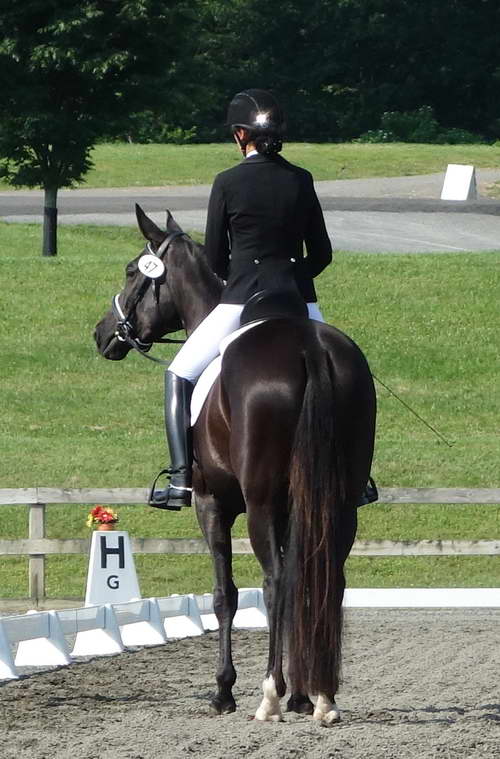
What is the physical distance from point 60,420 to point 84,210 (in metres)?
14.0

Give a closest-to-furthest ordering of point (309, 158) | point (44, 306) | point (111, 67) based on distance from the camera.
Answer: point (44, 306)
point (111, 67)
point (309, 158)

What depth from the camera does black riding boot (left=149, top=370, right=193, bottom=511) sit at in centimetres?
732

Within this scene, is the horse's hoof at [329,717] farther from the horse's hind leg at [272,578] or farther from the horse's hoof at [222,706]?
the horse's hoof at [222,706]

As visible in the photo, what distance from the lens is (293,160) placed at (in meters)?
41.7

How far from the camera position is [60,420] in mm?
19609

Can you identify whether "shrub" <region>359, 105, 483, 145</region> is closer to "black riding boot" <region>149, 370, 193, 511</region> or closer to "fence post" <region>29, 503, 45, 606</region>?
"fence post" <region>29, 503, 45, 606</region>

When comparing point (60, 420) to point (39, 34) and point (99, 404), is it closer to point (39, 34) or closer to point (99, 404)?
point (99, 404)

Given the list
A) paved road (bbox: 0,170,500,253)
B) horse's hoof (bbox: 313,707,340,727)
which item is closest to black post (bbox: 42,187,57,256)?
paved road (bbox: 0,170,500,253)

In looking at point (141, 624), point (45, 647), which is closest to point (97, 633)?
point (141, 624)

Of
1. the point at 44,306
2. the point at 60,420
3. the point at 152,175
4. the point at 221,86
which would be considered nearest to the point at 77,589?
the point at 60,420

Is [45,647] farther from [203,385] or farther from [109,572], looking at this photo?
[203,385]

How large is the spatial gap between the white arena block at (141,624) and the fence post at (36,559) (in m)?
2.02

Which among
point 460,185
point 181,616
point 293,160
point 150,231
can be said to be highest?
point 150,231

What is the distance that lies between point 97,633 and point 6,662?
1197 mm
